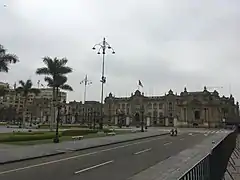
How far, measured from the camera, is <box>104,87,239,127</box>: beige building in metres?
112

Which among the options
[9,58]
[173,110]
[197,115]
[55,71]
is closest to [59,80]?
Result: [55,71]

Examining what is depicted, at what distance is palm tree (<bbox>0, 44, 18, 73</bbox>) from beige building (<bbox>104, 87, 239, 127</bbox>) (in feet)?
199

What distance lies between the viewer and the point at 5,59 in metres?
33.4

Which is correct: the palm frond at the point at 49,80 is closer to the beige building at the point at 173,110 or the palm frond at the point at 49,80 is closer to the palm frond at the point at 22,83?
the palm frond at the point at 22,83

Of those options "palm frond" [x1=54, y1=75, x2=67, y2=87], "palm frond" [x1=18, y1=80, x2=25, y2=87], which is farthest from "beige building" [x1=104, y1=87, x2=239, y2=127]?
"palm frond" [x1=54, y1=75, x2=67, y2=87]

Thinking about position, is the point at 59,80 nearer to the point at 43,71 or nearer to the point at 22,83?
the point at 43,71

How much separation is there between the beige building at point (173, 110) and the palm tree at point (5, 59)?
60.7 meters

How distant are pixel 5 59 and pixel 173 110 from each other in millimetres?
112920

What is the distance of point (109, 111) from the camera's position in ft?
458

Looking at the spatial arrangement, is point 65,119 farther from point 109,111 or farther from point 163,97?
point 163,97

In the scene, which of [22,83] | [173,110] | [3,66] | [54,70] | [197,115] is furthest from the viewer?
[173,110]

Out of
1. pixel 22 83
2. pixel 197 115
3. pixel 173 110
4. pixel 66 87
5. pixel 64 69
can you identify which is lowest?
pixel 197 115

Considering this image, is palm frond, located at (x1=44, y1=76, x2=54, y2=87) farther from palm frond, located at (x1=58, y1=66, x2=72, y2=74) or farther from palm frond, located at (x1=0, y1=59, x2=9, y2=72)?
palm frond, located at (x1=0, y1=59, x2=9, y2=72)

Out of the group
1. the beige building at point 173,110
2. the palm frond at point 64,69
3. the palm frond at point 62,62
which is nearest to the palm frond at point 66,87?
the palm frond at point 64,69
